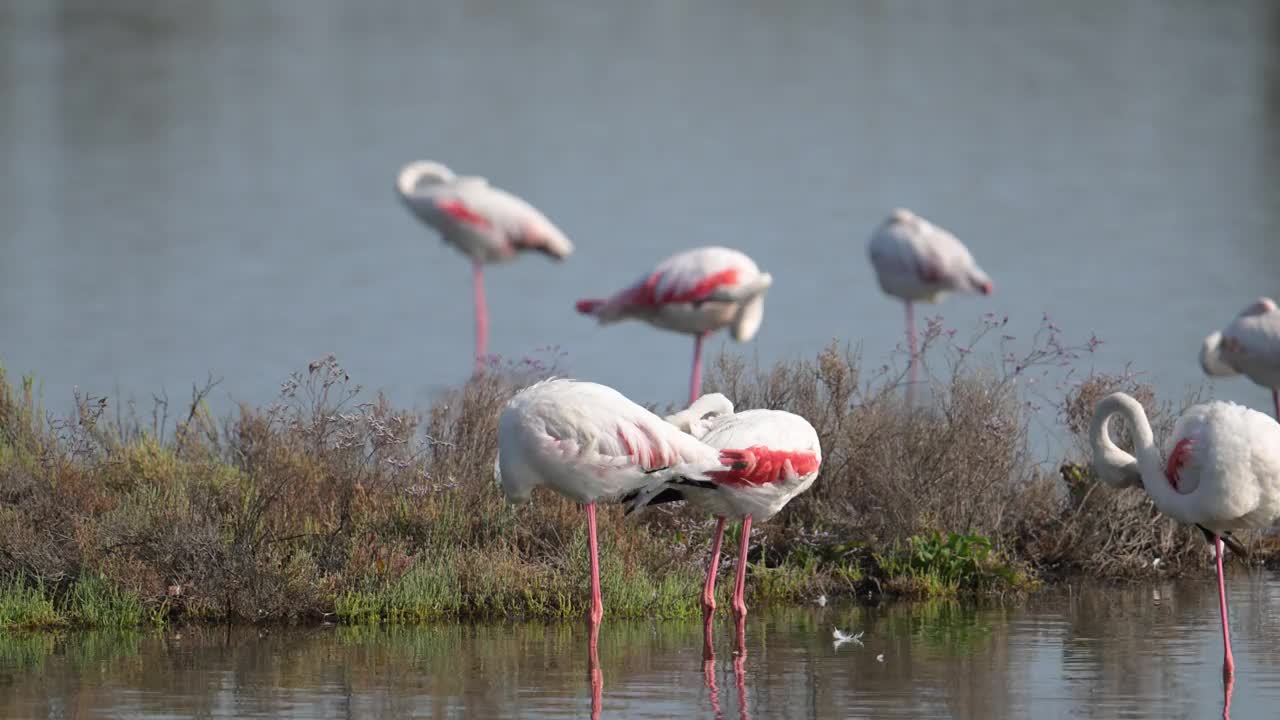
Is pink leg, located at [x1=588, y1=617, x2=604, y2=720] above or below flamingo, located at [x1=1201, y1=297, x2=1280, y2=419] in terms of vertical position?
below

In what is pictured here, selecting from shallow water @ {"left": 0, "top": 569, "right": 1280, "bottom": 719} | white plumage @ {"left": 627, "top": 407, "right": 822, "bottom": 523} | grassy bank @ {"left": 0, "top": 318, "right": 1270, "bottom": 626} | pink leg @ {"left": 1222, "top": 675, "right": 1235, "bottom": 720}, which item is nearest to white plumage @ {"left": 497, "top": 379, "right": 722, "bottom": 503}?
white plumage @ {"left": 627, "top": 407, "right": 822, "bottom": 523}

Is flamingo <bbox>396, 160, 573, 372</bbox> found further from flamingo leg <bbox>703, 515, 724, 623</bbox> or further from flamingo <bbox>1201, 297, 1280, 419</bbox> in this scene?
flamingo leg <bbox>703, 515, 724, 623</bbox>

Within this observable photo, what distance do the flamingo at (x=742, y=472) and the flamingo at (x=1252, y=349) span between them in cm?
611

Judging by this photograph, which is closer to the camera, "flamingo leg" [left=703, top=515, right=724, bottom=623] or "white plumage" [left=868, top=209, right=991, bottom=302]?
"flamingo leg" [left=703, top=515, right=724, bottom=623]

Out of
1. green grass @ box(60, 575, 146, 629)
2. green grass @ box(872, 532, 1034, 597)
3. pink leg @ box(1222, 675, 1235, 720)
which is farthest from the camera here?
green grass @ box(872, 532, 1034, 597)

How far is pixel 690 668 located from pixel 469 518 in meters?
1.99

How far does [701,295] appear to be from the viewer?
46.9 feet

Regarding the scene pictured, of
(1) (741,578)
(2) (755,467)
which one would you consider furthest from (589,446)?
(1) (741,578)

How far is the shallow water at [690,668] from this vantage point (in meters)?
7.98

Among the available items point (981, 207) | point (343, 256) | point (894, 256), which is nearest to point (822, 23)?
point (981, 207)

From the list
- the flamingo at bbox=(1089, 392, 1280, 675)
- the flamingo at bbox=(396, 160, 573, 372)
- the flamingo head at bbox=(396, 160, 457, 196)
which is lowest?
the flamingo at bbox=(1089, 392, 1280, 675)

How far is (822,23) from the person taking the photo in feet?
229

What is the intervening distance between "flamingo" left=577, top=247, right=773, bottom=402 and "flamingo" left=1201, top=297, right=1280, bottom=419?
3.43m

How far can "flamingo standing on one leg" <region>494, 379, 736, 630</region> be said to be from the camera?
9.11 meters
